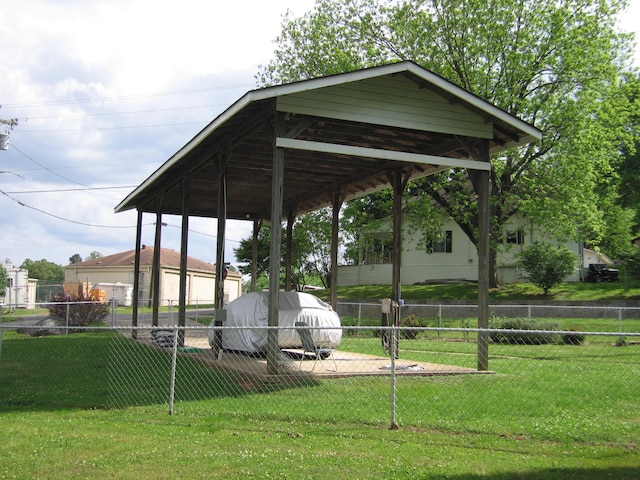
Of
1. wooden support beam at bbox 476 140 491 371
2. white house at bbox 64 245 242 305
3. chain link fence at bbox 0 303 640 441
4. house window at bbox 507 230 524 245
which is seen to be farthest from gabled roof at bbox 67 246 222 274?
wooden support beam at bbox 476 140 491 371

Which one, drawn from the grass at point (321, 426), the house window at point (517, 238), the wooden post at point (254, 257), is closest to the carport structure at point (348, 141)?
the grass at point (321, 426)

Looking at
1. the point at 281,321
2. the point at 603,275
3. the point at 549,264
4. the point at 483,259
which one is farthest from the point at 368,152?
the point at 603,275

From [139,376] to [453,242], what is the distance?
28.7 meters

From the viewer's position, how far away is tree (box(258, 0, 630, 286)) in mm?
25766

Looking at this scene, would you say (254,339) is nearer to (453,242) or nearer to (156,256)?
(156,256)

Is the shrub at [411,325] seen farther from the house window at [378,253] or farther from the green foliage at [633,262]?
the house window at [378,253]

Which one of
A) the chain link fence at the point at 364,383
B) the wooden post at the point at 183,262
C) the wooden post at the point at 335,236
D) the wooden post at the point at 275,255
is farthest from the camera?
the wooden post at the point at 335,236

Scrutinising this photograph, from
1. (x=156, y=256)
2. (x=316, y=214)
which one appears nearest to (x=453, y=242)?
(x=316, y=214)

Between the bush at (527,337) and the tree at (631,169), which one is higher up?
the tree at (631,169)

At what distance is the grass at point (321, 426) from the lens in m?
5.81

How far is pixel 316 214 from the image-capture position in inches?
1246

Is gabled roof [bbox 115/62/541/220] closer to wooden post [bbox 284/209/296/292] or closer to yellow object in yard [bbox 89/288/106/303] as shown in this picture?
wooden post [bbox 284/209/296/292]

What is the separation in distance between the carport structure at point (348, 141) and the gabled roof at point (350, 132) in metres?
0.02

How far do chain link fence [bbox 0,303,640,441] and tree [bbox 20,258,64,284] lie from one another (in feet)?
354
